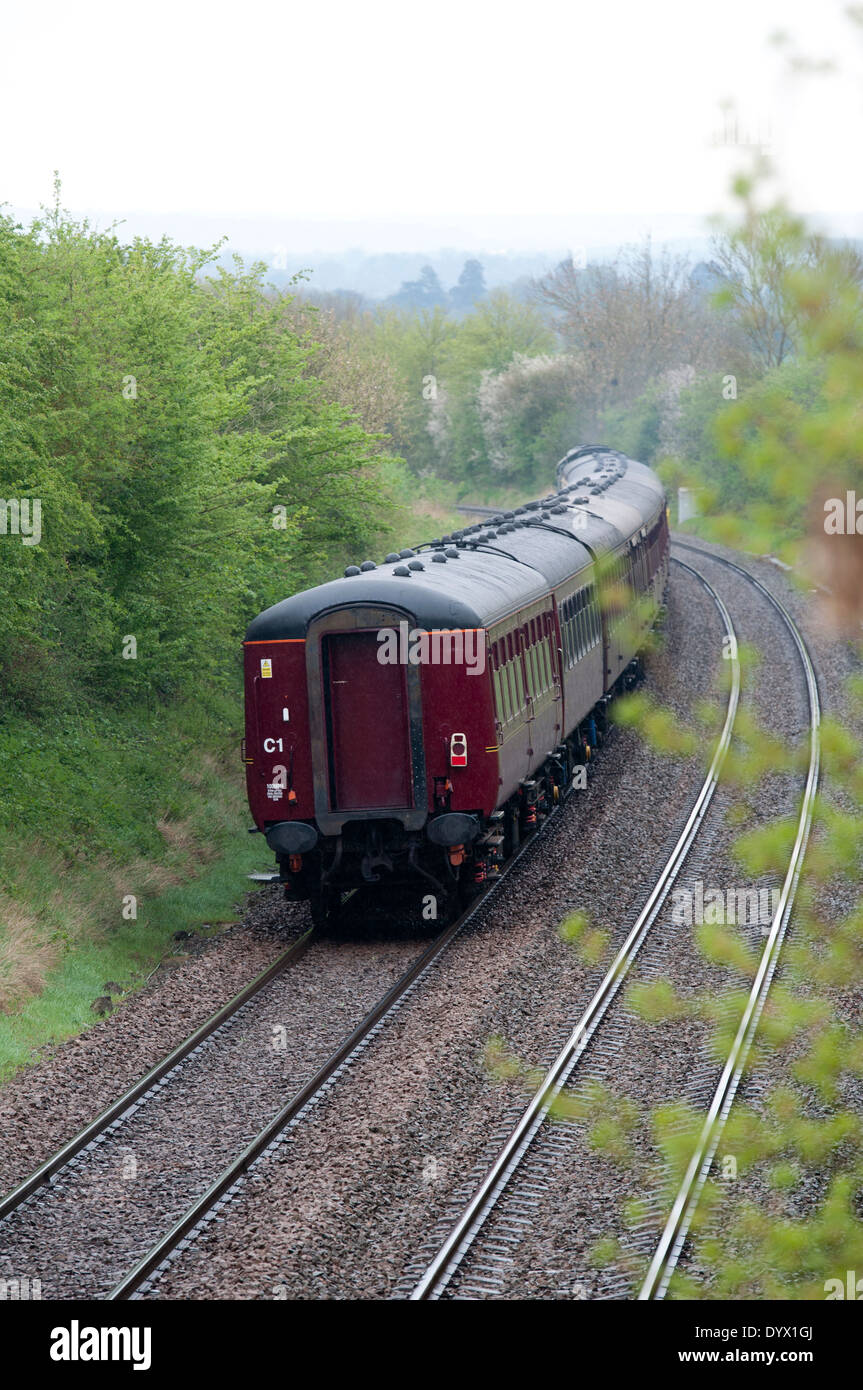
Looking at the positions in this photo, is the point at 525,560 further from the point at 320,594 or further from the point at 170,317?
the point at 170,317

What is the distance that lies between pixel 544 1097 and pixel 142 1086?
3.22 meters

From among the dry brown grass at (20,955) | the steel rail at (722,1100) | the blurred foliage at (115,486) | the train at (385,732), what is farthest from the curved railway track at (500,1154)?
the blurred foliage at (115,486)

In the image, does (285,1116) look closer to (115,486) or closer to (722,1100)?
(722,1100)

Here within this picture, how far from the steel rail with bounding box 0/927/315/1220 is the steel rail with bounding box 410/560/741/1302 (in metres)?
2.95

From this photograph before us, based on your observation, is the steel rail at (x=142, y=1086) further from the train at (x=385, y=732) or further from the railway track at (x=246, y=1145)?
the train at (x=385, y=732)

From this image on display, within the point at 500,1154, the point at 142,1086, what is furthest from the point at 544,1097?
the point at 142,1086

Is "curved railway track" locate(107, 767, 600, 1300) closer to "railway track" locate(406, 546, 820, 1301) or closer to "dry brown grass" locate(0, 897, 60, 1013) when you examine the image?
"railway track" locate(406, 546, 820, 1301)

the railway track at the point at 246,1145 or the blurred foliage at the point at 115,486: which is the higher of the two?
the blurred foliage at the point at 115,486

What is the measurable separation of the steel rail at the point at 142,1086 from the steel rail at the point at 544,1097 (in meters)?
2.95

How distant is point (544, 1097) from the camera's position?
10602 mm

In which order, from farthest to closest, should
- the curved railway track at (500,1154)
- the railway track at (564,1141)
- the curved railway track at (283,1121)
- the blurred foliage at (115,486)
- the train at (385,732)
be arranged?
the blurred foliage at (115,486) → the train at (385,732) → the curved railway track at (283,1121) → the curved railway track at (500,1154) → the railway track at (564,1141)

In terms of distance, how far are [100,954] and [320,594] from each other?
14.4 feet

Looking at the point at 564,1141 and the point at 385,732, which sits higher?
the point at 385,732

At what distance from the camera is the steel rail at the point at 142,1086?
376 inches
